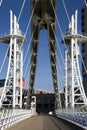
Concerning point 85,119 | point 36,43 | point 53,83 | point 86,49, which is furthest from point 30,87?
point 85,119

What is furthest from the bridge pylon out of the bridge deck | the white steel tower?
the bridge deck

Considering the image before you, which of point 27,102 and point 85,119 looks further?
point 27,102

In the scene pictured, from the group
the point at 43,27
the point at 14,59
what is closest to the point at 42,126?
the point at 43,27

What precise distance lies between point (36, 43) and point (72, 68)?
10858mm

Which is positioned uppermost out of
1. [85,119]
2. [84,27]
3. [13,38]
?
[84,27]

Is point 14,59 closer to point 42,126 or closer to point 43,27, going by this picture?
point 43,27

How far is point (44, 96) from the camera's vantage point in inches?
7111

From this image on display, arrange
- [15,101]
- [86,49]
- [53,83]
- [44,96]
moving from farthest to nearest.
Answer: [44,96]
[86,49]
[53,83]
[15,101]

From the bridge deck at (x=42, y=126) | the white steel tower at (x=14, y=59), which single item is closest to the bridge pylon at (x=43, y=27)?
the white steel tower at (x=14, y=59)

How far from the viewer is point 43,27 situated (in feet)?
249

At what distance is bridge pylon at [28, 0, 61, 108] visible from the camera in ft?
181

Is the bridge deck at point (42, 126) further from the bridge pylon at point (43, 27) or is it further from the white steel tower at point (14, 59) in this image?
the white steel tower at point (14, 59)

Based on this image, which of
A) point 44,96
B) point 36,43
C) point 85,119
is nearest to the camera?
point 85,119

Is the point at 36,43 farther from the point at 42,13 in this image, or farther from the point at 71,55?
the point at 42,13
